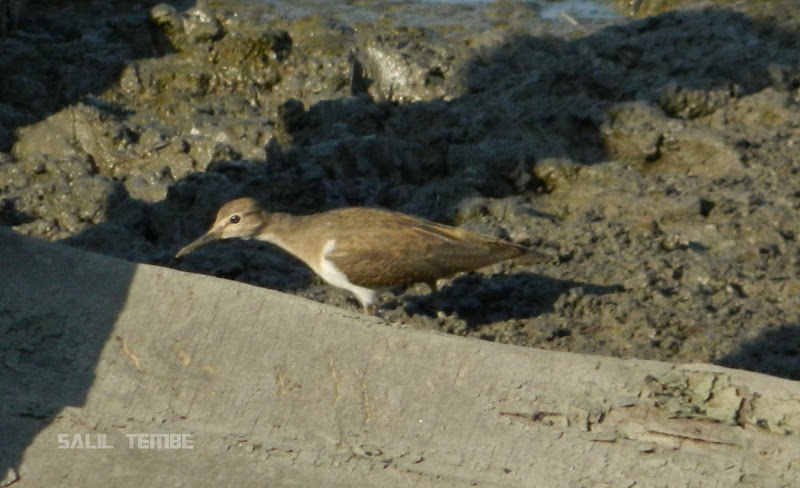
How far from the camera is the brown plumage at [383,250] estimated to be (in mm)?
6055

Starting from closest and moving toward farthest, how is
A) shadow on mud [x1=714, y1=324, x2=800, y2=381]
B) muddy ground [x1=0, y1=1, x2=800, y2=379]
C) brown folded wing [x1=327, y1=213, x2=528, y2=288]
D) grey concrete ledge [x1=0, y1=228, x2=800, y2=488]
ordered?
grey concrete ledge [x1=0, y1=228, x2=800, y2=488]
shadow on mud [x1=714, y1=324, x2=800, y2=381]
brown folded wing [x1=327, y1=213, x2=528, y2=288]
muddy ground [x1=0, y1=1, x2=800, y2=379]

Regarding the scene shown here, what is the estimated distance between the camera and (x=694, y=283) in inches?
245

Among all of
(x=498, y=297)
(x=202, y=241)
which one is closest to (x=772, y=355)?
(x=498, y=297)

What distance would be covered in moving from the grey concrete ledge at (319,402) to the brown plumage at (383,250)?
1407 millimetres

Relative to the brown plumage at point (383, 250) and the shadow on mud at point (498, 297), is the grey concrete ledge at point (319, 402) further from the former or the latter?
the shadow on mud at point (498, 297)

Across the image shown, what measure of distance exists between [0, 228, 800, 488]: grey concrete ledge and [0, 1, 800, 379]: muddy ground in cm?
94

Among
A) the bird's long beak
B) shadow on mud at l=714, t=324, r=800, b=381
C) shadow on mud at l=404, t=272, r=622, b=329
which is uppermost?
the bird's long beak

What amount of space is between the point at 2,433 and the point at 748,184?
4563mm

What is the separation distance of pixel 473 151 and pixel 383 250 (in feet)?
5.37

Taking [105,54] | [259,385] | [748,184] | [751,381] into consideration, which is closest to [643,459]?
[751,381]

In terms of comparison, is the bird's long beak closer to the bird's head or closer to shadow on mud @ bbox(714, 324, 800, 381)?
the bird's head

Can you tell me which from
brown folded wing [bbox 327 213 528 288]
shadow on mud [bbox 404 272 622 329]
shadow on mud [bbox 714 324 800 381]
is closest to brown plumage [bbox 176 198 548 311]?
brown folded wing [bbox 327 213 528 288]

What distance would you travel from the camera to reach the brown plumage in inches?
238

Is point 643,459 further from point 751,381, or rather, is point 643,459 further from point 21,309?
point 21,309
